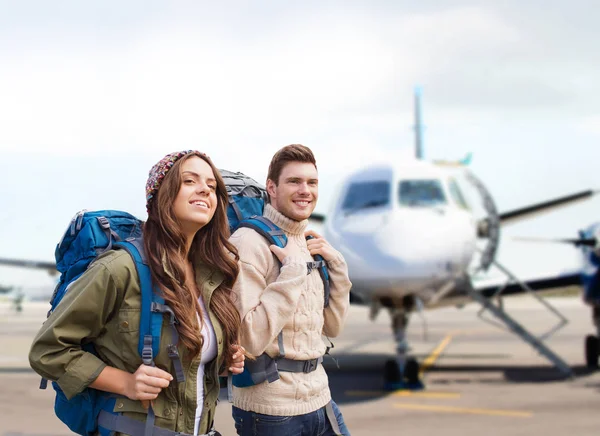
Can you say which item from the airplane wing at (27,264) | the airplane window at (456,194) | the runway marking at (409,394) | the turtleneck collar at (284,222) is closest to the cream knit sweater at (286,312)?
the turtleneck collar at (284,222)

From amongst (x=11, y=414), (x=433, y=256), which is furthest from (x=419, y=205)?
(x=11, y=414)

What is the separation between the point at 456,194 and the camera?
10.1 metres

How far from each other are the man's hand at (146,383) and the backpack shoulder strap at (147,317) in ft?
0.09

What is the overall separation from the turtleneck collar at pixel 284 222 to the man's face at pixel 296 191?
16 millimetres

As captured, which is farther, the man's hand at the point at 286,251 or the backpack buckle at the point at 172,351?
the man's hand at the point at 286,251

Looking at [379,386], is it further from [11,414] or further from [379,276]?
[11,414]

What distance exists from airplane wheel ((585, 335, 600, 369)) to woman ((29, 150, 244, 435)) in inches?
484

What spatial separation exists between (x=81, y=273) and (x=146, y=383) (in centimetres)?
37

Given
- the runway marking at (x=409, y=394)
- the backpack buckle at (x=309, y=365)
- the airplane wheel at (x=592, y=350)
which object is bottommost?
the airplane wheel at (x=592, y=350)

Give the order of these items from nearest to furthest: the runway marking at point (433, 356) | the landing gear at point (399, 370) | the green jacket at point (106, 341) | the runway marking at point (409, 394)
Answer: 1. the green jacket at point (106, 341)
2. the runway marking at point (409, 394)
3. the landing gear at point (399, 370)
4. the runway marking at point (433, 356)

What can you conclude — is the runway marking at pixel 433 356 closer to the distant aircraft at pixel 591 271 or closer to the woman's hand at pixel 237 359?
the distant aircraft at pixel 591 271

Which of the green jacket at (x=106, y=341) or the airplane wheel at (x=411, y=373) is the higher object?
the green jacket at (x=106, y=341)

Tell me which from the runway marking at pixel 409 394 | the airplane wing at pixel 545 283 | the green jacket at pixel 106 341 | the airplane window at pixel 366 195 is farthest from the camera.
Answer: the airplane wing at pixel 545 283

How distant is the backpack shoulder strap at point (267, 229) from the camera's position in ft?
8.16
